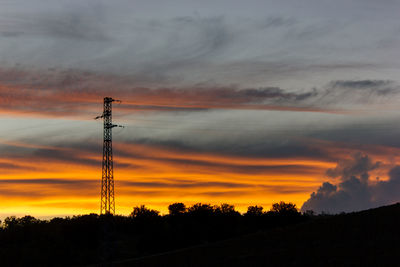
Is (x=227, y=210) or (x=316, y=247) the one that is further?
(x=227, y=210)

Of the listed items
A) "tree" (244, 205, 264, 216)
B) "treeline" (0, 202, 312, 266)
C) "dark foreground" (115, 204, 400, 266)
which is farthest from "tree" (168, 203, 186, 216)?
"dark foreground" (115, 204, 400, 266)

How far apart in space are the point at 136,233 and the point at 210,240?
57.9 ft

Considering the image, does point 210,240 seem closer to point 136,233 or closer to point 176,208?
point 136,233

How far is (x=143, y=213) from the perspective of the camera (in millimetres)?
124312

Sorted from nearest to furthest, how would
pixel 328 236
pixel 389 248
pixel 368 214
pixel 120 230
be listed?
pixel 389 248
pixel 328 236
pixel 368 214
pixel 120 230

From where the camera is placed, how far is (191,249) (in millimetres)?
68125

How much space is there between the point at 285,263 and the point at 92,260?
51520 mm

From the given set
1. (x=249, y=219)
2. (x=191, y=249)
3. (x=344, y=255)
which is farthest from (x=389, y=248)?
(x=249, y=219)

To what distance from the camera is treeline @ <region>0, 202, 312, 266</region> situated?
100625 millimetres

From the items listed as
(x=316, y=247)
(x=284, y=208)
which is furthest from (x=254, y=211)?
(x=316, y=247)

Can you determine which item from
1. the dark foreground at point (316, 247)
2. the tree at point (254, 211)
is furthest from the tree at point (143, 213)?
the dark foreground at point (316, 247)

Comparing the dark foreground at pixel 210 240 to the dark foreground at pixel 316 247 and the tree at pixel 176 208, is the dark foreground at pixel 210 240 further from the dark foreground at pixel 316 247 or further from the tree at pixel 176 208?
the tree at pixel 176 208

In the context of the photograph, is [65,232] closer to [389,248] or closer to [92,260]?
[92,260]

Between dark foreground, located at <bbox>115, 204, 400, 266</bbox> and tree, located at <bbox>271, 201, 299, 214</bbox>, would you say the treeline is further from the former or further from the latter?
dark foreground, located at <bbox>115, 204, 400, 266</bbox>
